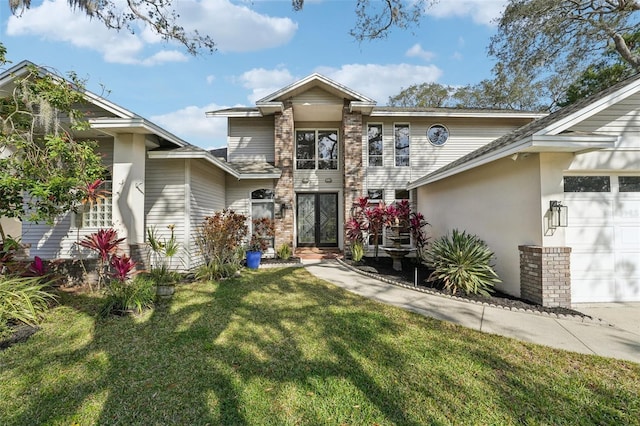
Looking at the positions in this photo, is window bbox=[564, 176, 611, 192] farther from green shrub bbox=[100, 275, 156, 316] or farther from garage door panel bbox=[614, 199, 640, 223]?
green shrub bbox=[100, 275, 156, 316]

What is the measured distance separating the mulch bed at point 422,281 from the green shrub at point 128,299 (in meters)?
5.28

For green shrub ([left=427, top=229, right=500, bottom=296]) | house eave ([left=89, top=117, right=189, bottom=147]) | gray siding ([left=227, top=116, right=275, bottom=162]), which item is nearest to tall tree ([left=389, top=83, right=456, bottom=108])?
gray siding ([left=227, top=116, right=275, bottom=162])

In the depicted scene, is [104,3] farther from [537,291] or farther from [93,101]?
[537,291]

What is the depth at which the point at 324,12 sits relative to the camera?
8.66 m

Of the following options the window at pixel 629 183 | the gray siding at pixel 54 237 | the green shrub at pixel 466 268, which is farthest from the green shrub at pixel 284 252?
the window at pixel 629 183

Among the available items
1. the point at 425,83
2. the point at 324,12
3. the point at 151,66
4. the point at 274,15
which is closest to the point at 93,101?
the point at 151,66

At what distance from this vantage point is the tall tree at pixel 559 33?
1220cm

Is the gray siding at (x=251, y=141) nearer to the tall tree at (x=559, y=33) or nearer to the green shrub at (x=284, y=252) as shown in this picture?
the green shrub at (x=284, y=252)

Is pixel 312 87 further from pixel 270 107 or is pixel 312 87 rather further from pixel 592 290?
pixel 592 290

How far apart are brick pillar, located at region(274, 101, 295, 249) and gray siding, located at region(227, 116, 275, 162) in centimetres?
97

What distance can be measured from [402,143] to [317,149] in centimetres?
365

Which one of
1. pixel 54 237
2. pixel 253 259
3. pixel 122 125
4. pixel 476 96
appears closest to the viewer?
pixel 122 125

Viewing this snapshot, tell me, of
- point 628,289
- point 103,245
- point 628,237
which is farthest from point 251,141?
point 628,289

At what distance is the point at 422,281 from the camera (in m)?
7.00
